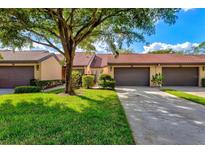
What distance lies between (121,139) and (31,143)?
181 centimetres

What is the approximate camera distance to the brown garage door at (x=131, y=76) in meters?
19.9

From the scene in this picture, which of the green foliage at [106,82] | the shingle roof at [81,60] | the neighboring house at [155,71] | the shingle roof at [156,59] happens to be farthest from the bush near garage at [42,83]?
the shingle roof at [81,60]

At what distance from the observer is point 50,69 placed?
20438 millimetres

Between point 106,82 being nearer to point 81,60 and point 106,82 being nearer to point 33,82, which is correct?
point 33,82

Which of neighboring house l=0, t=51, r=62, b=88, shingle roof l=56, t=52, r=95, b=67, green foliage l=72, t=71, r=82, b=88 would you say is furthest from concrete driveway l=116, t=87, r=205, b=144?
shingle roof l=56, t=52, r=95, b=67

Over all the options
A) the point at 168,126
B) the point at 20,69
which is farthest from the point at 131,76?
the point at 168,126

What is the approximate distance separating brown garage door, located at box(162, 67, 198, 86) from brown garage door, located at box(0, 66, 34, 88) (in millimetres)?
12537

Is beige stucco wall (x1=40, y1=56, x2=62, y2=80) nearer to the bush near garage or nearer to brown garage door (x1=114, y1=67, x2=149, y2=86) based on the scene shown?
the bush near garage

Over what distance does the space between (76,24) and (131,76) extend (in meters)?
9.45

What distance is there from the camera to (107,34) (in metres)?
13.0

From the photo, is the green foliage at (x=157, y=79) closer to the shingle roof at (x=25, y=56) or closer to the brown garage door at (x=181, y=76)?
the brown garage door at (x=181, y=76)

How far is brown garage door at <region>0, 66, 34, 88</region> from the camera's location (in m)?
18.0

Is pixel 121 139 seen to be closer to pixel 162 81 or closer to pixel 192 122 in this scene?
pixel 192 122
